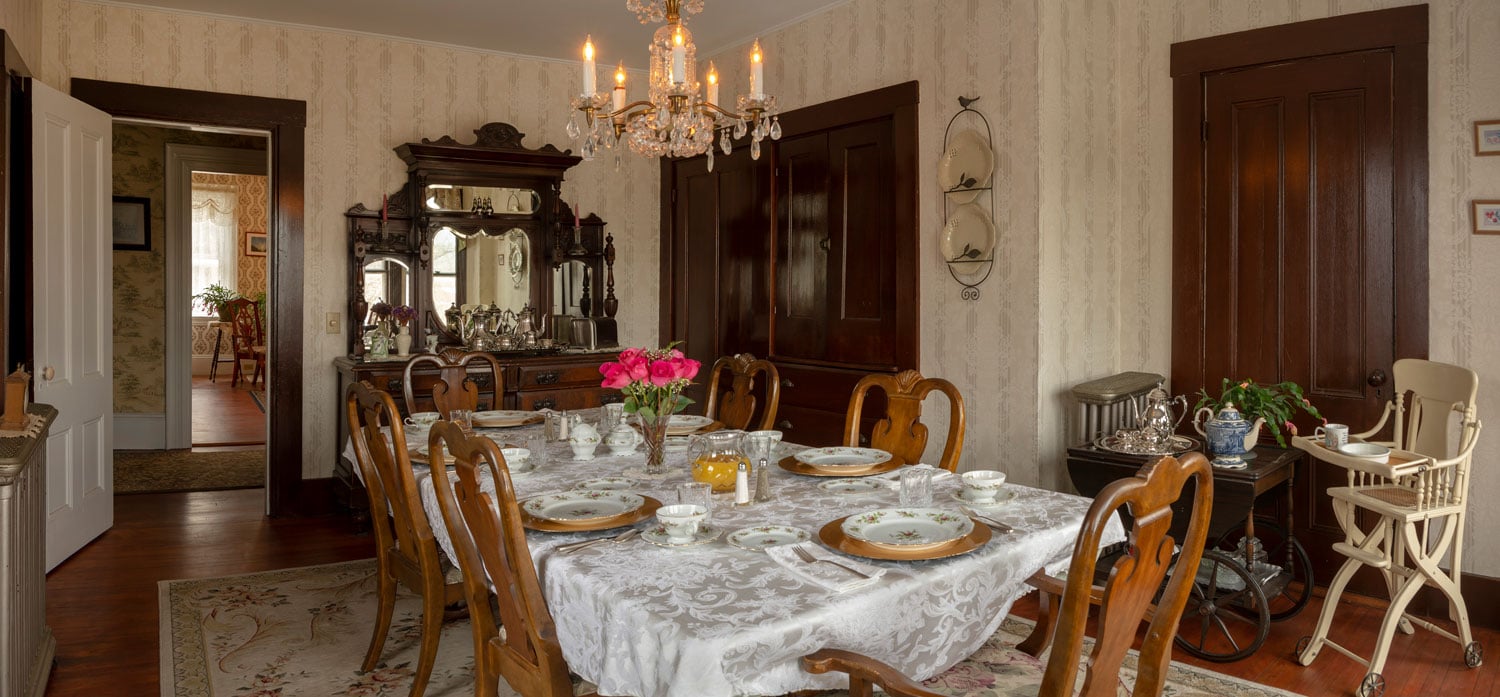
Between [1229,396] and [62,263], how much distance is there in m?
4.94

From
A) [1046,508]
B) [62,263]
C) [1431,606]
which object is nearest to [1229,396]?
[1431,606]

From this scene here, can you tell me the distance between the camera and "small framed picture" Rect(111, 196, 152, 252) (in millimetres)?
6961

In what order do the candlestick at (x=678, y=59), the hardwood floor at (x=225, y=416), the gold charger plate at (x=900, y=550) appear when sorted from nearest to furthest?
the gold charger plate at (x=900, y=550) → the candlestick at (x=678, y=59) → the hardwood floor at (x=225, y=416)

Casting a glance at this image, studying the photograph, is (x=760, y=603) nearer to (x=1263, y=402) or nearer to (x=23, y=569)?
(x=23, y=569)

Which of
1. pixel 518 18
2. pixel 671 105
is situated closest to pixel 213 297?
pixel 518 18

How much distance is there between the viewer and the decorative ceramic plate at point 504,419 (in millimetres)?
3346

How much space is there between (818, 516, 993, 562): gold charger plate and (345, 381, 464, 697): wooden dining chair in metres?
1.17

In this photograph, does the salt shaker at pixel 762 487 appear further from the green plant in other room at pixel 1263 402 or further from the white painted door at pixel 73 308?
the white painted door at pixel 73 308

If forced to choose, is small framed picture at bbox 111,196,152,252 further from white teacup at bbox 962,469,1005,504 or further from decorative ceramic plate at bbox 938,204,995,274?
white teacup at bbox 962,469,1005,504

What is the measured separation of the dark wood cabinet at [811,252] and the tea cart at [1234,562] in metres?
1.21

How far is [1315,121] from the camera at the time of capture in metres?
3.76

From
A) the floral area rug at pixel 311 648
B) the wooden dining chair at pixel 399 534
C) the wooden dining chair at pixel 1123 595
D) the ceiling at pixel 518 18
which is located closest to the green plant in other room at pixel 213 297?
the ceiling at pixel 518 18

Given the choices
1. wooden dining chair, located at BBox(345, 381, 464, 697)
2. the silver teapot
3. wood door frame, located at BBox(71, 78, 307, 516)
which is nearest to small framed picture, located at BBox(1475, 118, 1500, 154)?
the silver teapot

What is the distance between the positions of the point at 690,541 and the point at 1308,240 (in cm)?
321
